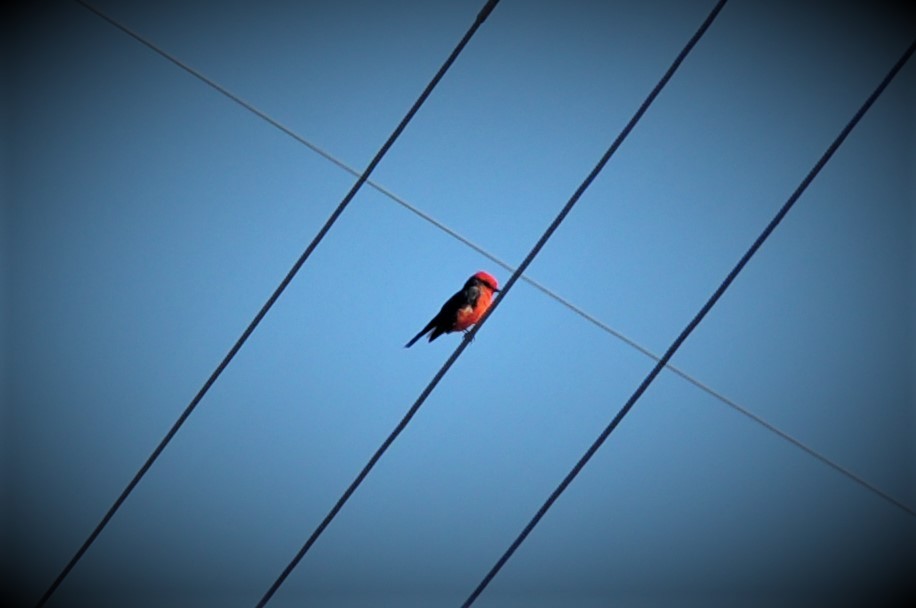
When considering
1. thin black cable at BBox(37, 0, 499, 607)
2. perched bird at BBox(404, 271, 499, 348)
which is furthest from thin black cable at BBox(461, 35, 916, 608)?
perched bird at BBox(404, 271, 499, 348)

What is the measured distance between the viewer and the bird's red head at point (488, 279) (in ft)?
21.5

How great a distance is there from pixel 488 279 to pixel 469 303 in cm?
22

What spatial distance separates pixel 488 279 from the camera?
258 inches

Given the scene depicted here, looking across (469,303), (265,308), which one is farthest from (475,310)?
(265,308)

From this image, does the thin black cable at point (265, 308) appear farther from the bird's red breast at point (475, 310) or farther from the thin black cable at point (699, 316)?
the bird's red breast at point (475, 310)

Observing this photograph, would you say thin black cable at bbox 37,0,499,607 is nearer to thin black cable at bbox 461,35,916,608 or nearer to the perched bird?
thin black cable at bbox 461,35,916,608

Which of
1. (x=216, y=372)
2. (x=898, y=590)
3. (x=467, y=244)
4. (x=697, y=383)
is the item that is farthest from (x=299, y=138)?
(x=898, y=590)

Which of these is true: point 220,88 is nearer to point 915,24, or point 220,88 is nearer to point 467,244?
point 467,244

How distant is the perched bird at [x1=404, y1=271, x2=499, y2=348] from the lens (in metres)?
6.48

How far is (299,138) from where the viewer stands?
15.1 ft

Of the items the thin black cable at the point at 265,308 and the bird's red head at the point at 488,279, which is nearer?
the thin black cable at the point at 265,308

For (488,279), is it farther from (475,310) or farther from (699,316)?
(699,316)

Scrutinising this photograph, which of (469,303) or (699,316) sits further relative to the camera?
(469,303)

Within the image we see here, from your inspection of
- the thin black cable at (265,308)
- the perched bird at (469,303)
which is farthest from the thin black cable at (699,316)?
the perched bird at (469,303)
